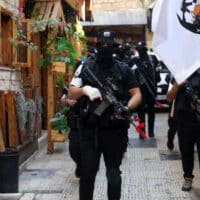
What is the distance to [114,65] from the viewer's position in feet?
17.5

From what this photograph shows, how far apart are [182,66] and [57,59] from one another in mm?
4247

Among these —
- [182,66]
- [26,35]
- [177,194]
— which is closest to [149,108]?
[26,35]

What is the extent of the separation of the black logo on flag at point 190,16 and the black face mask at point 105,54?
32.4 inches

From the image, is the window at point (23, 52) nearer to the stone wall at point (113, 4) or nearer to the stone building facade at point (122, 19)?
the stone building facade at point (122, 19)

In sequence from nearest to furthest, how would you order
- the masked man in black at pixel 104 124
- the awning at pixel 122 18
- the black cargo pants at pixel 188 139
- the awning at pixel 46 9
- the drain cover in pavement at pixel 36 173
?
the masked man in black at pixel 104 124 < the black cargo pants at pixel 188 139 < the drain cover in pavement at pixel 36 173 < the awning at pixel 46 9 < the awning at pixel 122 18

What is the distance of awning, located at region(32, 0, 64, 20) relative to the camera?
33.4 feet

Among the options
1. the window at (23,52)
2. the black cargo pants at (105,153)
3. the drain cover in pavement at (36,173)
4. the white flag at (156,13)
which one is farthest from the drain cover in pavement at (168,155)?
the black cargo pants at (105,153)

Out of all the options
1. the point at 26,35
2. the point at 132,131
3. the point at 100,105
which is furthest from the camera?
the point at 132,131

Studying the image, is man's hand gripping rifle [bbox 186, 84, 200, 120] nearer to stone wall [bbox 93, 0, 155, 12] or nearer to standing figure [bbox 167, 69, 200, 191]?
standing figure [bbox 167, 69, 200, 191]

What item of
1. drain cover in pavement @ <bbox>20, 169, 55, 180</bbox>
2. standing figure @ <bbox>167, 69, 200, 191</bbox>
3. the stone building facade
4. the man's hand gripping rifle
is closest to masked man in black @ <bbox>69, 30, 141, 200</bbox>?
the man's hand gripping rifle

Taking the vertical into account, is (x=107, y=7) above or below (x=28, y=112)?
above

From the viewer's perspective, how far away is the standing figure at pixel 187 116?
20.1ft

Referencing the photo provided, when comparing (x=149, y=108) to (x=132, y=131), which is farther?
(x=132, y=131)

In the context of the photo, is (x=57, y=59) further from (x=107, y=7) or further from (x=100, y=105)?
(x=107, y=7)
